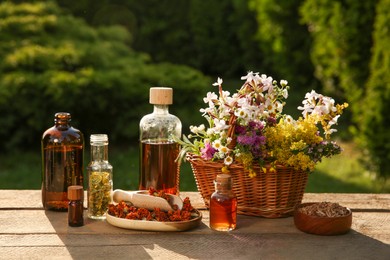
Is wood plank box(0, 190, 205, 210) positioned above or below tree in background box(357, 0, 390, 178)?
below

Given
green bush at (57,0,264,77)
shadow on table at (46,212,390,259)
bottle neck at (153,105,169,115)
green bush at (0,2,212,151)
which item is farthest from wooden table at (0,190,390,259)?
green bush at (57,0,264,77)

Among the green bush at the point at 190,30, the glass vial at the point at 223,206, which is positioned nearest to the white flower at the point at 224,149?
the glass vial at the point at 223,206

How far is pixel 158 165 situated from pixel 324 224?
22.2 inches

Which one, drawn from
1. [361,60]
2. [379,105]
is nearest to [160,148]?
[379,105]

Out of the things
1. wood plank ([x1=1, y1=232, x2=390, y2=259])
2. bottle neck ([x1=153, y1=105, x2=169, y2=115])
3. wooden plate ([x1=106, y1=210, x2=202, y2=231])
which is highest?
bottle neck ([x1=153, y1=105, x2=169, y2=115])

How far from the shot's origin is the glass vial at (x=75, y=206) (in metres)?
1.90

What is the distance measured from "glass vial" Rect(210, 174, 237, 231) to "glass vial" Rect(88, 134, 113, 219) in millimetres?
343

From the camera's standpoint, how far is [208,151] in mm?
1988

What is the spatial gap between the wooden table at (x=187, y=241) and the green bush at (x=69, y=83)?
11.6 feet

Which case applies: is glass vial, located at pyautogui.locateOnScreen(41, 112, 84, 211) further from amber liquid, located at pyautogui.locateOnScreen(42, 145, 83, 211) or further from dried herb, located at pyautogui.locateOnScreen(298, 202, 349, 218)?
dried herb, located at pyautogui.locateOnScreen(298, 202, 349, 218)

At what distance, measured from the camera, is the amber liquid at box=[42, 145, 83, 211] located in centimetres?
205

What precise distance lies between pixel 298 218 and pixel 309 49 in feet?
20.5

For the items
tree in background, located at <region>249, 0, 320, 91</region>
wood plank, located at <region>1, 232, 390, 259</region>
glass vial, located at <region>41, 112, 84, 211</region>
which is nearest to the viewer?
wood plank, located at <region>1, 232, 390, 259</region>

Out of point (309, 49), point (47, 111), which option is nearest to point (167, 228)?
point (47, 111)
